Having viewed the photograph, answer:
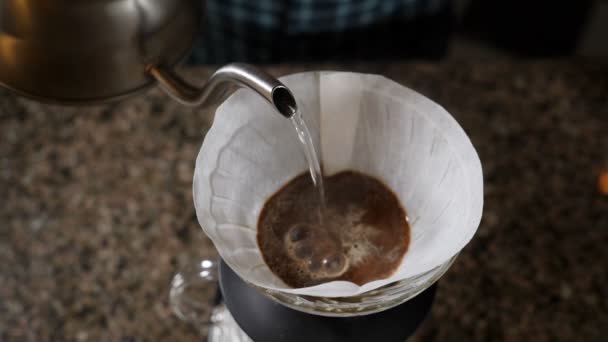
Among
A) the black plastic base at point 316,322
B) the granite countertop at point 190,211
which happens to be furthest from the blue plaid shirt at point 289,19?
the black plastic base at point 316,322

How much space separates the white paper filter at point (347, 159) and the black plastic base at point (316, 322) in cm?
5

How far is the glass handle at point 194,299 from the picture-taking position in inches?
30.5

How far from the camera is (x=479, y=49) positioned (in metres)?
1.97

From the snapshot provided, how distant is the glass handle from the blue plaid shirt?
677mm

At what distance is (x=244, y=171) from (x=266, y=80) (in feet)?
0.41

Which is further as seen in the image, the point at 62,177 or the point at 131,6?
the point at 62,177

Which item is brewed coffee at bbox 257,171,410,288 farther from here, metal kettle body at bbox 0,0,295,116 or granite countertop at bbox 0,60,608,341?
granite countertop at bbox 0,60,608,341

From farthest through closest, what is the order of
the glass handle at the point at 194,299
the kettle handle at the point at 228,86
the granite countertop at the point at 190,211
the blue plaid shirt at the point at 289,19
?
the blue plaid shirt at the point at 289,19, the granite countertop at the point at 190,211, the glass handle at the point at 194,299, the kettle handle at the point at 228,86

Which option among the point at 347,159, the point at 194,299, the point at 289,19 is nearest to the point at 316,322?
the point at 347,159

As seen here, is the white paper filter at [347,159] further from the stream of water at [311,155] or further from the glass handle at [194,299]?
the glass handle at [194,299]

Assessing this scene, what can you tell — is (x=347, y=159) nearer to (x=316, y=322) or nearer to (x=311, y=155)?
(x=311, y=155)

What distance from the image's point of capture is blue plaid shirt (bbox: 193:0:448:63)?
4.44ft

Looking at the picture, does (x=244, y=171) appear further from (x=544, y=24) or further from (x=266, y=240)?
(x=544, y=24)

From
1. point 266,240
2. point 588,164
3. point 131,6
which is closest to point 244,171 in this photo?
point 266,240
